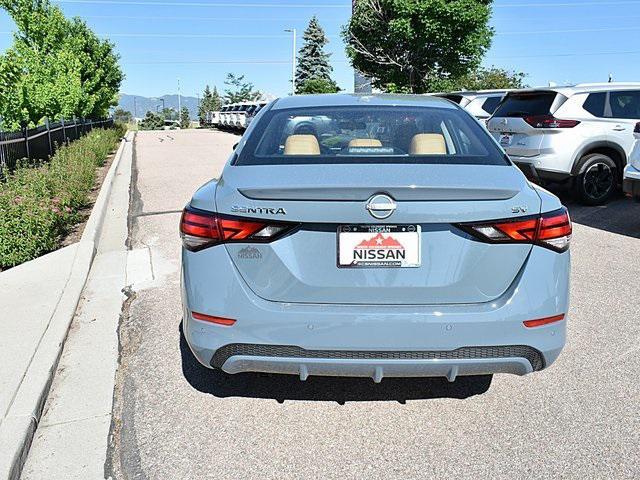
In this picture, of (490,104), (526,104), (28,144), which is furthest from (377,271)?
→ (28,144)

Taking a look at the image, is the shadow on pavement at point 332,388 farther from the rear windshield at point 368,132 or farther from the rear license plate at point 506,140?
the rear license plate at point 506,140

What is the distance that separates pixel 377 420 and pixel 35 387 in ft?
6.22

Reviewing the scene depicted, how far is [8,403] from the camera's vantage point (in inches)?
123

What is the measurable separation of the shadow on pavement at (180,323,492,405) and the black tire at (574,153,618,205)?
6.38 m

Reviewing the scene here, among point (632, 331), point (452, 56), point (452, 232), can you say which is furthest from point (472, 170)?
point (452, 56)

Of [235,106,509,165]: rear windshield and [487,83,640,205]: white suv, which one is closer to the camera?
[235,106,509,165]: rear windshield

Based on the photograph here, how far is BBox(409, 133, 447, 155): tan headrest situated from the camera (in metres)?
3.40

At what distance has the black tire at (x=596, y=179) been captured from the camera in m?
8.98

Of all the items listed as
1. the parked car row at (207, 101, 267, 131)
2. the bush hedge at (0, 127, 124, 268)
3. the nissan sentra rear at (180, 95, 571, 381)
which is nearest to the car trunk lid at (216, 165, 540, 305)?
the nissan sentra rear at (180, 95, 571, 381)

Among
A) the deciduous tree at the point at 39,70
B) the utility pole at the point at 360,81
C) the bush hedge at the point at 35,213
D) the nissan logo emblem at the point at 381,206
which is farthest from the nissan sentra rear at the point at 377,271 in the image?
the utility pole at the point at 360,81

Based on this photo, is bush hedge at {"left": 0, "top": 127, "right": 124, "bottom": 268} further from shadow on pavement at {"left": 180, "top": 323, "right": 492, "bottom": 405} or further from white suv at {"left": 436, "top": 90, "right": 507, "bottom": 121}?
white suv at {"left": 436, "top": 90, "right": 507, "bottom": 121}

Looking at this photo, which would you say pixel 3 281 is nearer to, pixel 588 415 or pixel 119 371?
pixel 119 371

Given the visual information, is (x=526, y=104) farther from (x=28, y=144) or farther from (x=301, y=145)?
(x=28, y=144)

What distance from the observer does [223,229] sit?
269 centimetres
